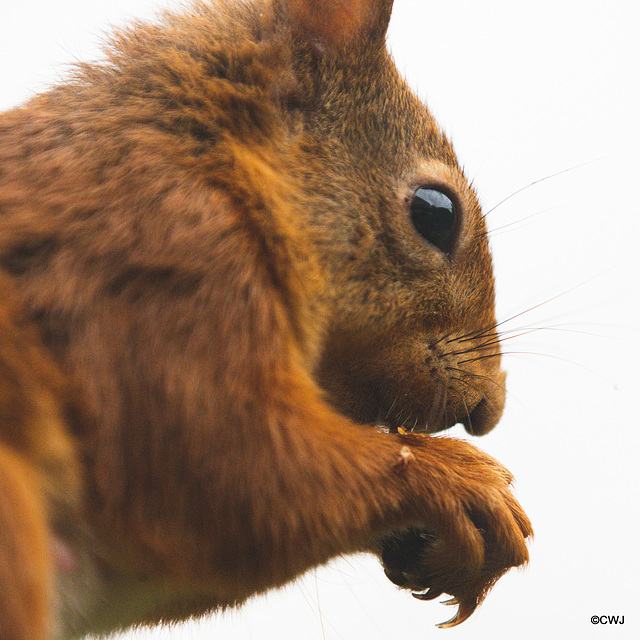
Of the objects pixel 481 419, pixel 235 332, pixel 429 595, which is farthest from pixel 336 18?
pixel 429 595

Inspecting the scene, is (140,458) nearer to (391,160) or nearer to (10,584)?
(10,584)

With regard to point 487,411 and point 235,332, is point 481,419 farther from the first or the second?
point 235,332

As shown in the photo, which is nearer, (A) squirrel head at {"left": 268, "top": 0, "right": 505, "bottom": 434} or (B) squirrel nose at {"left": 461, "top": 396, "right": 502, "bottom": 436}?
(A) squirrel head at {"left": 268, "top": 0, "right": 505, "bottom": 434}

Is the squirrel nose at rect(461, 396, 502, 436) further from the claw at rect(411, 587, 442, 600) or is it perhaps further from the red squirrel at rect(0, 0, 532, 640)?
the claw at rect(411, 587, 442, 600)

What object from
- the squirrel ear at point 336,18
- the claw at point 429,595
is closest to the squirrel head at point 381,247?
the squirrel ear at point 336,18

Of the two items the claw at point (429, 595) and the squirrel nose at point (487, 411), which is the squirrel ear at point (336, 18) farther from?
the claw at point (429, 595)

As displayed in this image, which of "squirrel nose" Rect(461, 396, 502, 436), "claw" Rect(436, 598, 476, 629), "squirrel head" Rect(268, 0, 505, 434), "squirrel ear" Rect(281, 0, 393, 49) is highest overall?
"squirrel ear" Rect(281, 0, 393, 49)

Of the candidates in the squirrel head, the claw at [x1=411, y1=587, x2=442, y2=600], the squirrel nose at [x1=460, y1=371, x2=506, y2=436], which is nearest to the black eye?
the squirrel head

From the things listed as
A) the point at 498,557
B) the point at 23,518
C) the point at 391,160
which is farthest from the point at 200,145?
the point at 498,557
